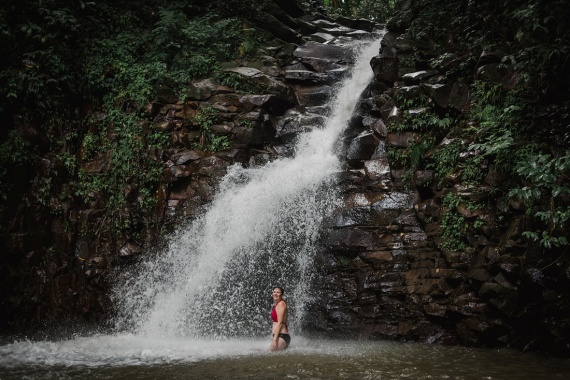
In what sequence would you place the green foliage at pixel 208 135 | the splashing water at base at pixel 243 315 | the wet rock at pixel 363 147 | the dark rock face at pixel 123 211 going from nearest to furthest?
the splashing water at base at pixel 243 315
the wet rock at pixel 363 147
the dark rock face at pixel 123 211
the green foliage at pixel 208 135

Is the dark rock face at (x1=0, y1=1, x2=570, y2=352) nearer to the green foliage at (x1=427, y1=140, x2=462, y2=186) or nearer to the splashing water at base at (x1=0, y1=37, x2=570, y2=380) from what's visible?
the green foliage at (x1=427, y1=140, x2=462, y2=186)

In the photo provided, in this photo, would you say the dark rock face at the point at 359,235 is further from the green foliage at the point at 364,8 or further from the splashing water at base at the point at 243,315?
the green foliage at the point at 364,8

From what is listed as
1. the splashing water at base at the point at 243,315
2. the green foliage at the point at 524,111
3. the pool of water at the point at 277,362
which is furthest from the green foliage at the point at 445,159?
the pool of water at the point at 277,362

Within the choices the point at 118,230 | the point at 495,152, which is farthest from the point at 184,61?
the point at 495,152

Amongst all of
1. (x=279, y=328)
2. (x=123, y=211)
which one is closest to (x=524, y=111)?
(x=279, y=328)

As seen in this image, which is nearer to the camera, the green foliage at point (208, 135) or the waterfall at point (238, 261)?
the waterfall at point (238, 261)

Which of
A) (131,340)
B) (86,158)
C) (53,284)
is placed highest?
(86,158)

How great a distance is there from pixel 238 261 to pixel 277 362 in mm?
3973

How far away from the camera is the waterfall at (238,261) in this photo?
1018 cm

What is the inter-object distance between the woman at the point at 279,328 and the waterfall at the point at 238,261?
1.48 m

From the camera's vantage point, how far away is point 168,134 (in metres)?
13.2

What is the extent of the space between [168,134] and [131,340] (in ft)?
19.1

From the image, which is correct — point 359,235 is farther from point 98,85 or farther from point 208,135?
point 98,85

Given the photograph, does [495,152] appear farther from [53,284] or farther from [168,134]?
[53,284]
